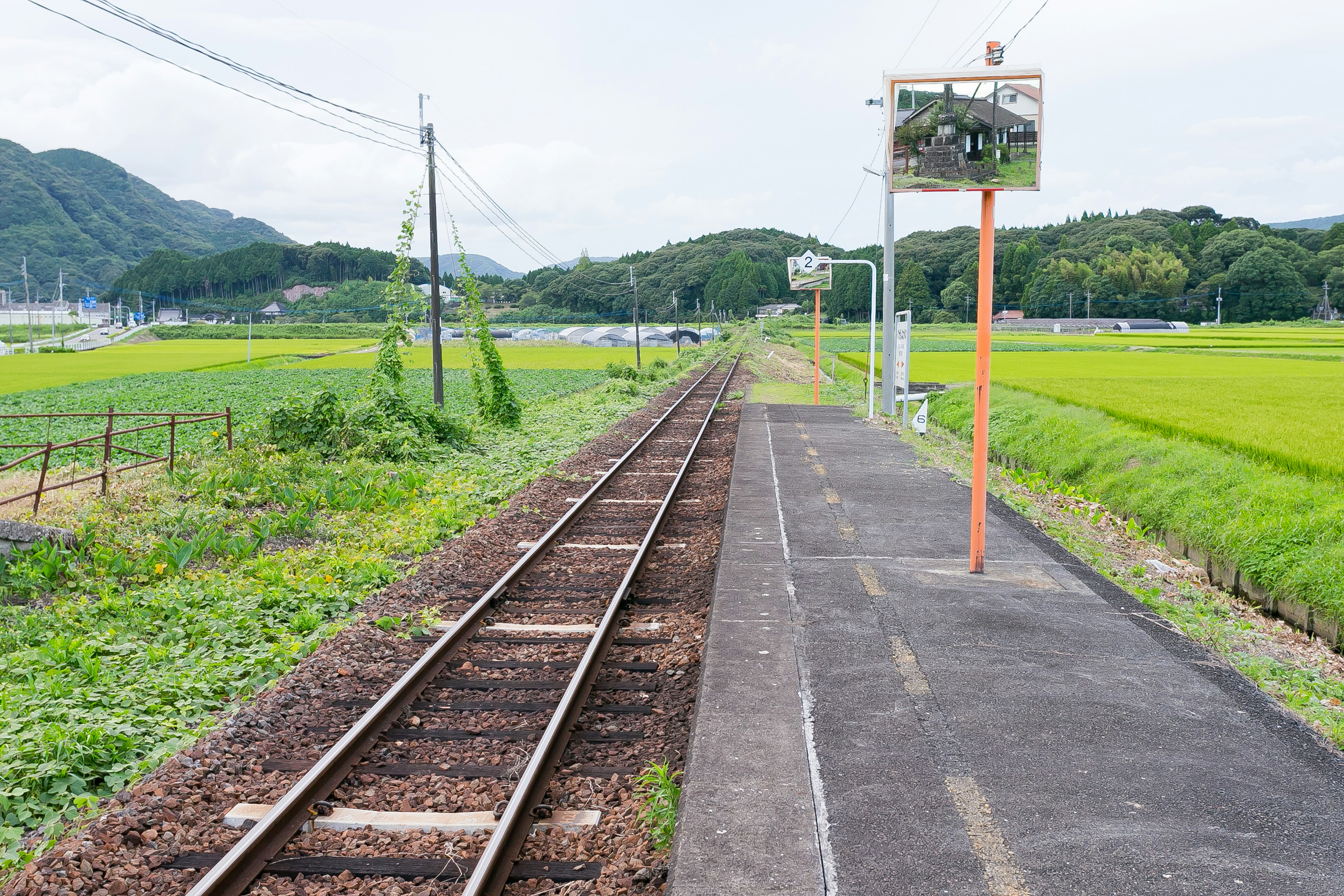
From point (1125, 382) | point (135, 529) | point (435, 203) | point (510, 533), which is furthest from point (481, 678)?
point (1125, 382)

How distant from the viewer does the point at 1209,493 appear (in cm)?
1141

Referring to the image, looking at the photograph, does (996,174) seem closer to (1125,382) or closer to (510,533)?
(510,533)

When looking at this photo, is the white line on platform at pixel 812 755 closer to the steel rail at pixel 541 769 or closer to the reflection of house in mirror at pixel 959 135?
the steel rail at pixel 541 769

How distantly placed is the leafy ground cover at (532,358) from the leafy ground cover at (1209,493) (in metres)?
28.7

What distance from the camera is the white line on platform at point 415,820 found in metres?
4.43

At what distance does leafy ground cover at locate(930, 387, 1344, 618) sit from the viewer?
882 cm

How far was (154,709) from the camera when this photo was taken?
5832 millimetres

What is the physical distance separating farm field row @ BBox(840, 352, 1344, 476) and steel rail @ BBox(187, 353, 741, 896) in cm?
1055

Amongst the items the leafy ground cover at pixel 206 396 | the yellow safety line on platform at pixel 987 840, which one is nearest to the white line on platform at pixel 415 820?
the yellow safety line on platform at pixel 987 840

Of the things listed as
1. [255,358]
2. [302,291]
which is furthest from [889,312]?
[302,291]

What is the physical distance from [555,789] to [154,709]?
283 cm

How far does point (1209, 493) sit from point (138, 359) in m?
64.7

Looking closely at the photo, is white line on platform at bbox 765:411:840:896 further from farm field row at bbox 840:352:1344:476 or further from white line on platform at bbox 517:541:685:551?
farm field row at bbox 840:352:1344:476

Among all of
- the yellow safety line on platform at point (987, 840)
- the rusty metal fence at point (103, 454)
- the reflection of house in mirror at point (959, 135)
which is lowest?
the yellow safety line on platform at point (987, 840)
